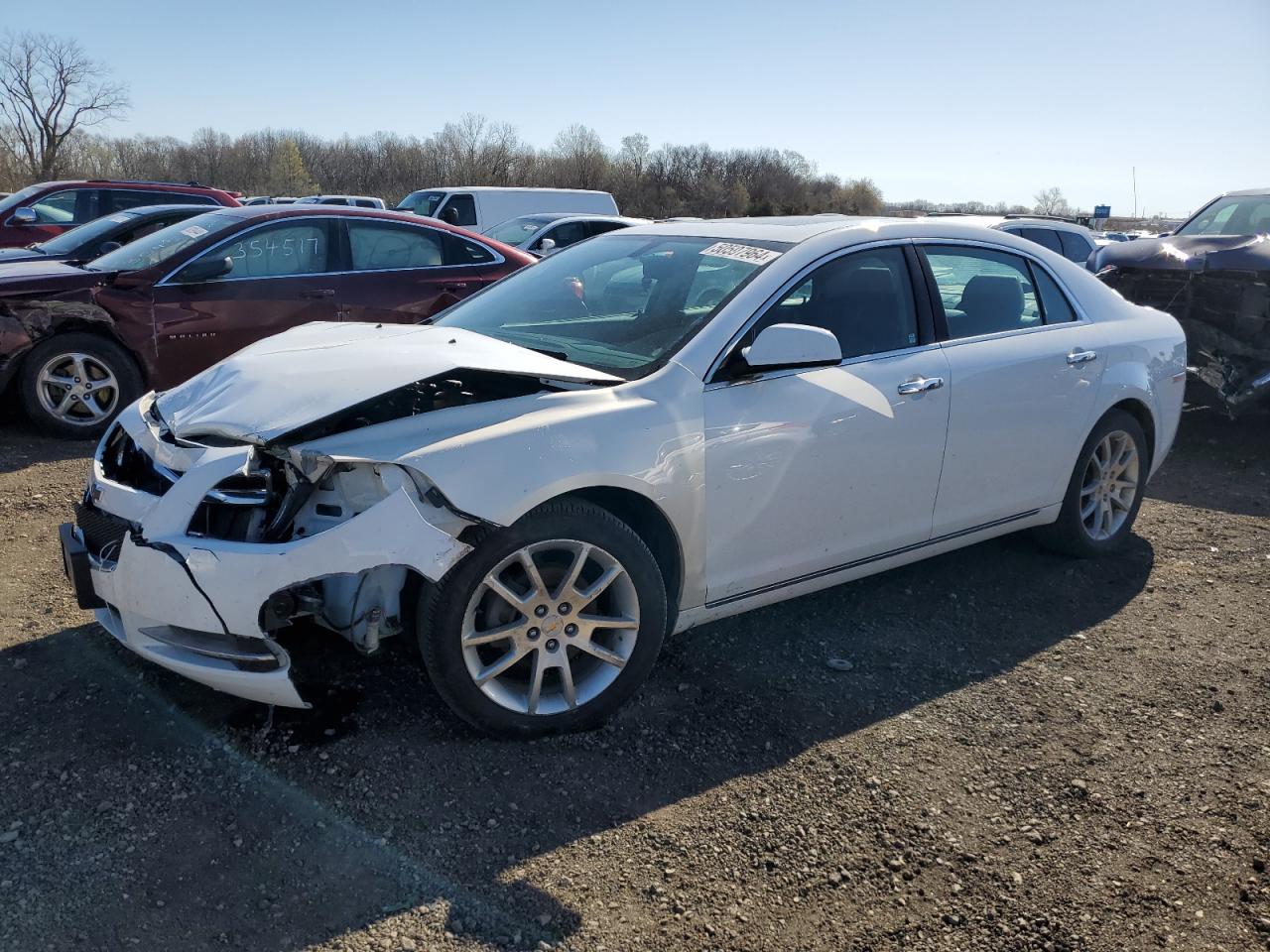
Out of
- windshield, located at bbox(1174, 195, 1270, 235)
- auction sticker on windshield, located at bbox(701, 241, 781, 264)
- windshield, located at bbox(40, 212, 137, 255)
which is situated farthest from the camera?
windshield, located at bbox(1174, 195, 1270, 235)

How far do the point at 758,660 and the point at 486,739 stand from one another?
1.18m

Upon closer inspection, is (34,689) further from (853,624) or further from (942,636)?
(942,636)

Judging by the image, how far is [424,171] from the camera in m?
63.6

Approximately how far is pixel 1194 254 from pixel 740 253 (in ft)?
17.8

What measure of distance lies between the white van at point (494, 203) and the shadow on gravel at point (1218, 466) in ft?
44.5

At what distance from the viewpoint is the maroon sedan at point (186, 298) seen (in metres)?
6.61

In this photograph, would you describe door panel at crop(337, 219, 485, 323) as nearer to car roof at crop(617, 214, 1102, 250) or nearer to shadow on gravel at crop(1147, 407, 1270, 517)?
car roof at crop(617, 214, 1102, 250)

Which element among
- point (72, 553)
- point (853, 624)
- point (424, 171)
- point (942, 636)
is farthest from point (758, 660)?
point (424, 171)

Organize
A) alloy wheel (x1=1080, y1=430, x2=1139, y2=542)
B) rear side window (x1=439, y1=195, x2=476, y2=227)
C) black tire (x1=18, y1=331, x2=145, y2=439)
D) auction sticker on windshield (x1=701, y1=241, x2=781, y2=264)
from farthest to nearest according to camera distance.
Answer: rear side window (x1=439, y1=195, x2=476, y2=227), black tire (x1=18, y1=331, x2=145, y2=439), alloy wheel (x1=1080, y1=430, x2=1139, y2=542), auction sticker on windshield (x1=701, y1=241, x2=781, y2=264)

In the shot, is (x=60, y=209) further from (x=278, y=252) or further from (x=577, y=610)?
(x=577, y=610)

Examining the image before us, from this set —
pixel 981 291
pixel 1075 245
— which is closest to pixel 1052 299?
pixel 981 291

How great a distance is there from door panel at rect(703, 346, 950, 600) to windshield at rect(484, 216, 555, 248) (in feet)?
42.7

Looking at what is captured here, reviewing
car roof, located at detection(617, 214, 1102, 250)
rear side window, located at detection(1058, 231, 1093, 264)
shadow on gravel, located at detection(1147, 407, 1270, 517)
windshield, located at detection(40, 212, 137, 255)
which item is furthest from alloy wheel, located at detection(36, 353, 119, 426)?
rear side window, located at detection(1058, 231, 1093, 264)

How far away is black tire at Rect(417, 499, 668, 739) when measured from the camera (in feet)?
9.59
